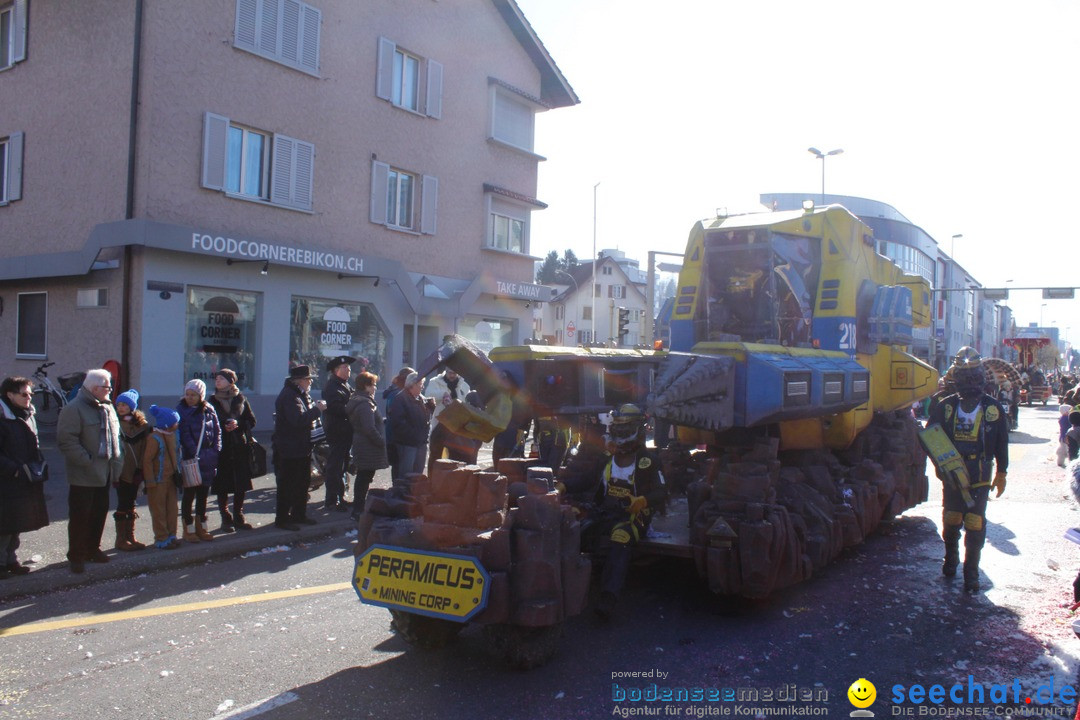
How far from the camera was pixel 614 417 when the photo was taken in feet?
19.2

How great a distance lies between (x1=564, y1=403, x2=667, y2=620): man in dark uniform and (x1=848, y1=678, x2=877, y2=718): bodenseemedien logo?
1560 millimetres

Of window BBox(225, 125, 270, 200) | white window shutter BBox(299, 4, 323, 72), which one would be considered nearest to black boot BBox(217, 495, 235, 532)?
window BBox(225, 125, 270, 200)

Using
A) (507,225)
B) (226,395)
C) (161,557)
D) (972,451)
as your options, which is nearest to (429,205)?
(507,225)

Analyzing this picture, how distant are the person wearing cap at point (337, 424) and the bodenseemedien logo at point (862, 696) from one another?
20.1 ft

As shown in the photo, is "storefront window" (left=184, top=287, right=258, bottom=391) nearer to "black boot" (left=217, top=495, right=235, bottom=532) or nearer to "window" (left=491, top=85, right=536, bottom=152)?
"black boot" (left=217, top=495, right=235, bottom=532)

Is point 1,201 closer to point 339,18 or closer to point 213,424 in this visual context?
point 339,18

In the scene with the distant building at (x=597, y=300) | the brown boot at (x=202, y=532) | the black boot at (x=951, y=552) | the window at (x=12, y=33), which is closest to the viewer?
the black boot at (x=951, y=552)

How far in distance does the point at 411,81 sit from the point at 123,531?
47.6 feet

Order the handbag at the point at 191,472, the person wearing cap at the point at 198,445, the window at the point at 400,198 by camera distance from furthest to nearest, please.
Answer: the window at the point at 400,198
the person wearing cap at the point at 198,445
the handbag at the point at 191,472

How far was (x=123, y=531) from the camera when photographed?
746cm

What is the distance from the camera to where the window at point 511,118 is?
2139 centimetres

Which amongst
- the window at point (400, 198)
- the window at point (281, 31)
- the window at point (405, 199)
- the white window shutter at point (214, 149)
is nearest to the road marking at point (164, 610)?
the white window shutter at point (214, 149)

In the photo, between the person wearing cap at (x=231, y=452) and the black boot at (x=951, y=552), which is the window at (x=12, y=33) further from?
the black boot at (x=951, y=552)

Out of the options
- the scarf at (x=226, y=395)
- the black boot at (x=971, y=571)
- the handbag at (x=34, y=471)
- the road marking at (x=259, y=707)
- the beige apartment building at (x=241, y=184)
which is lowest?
the road marking at (x=259, y=707)
